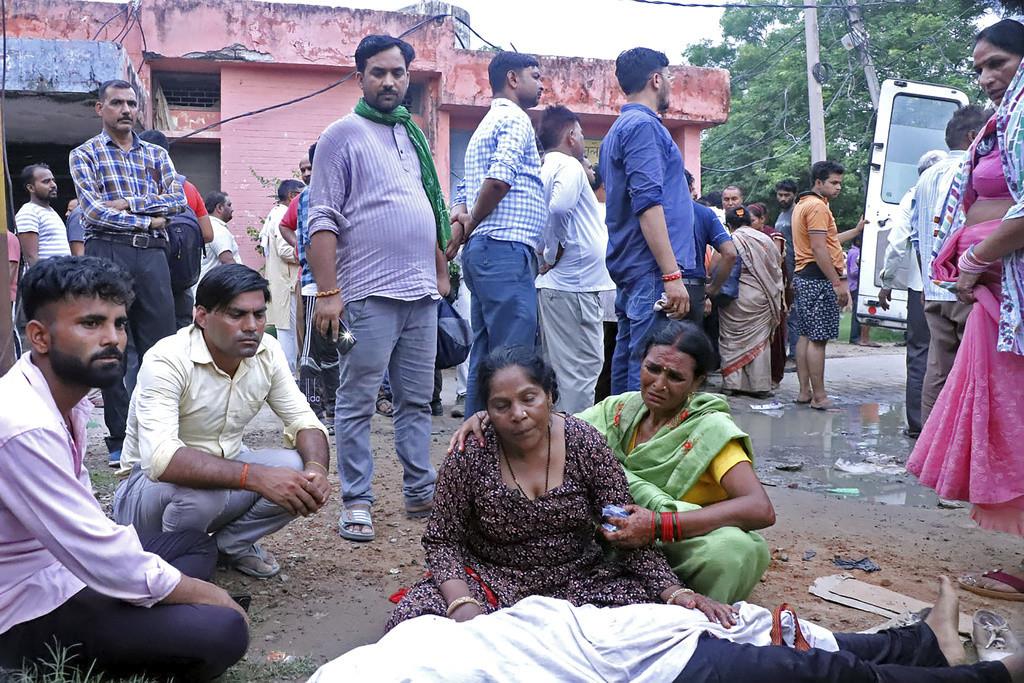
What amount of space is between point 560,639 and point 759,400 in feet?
19.3

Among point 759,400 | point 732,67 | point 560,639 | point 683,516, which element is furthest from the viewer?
point 732,67

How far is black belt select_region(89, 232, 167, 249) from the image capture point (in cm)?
498

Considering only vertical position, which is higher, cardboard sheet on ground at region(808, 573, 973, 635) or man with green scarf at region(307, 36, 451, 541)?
man with green scarf at region(307, 36, 451, 541)

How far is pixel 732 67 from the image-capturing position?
29.0 meters

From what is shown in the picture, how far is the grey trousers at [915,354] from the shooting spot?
20.6 feet

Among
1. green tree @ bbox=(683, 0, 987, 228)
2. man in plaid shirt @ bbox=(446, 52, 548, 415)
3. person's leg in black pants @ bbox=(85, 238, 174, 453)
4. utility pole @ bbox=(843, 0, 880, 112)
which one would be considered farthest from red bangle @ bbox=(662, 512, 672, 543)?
green tree @ bbox=(683, 0, 987, 228)

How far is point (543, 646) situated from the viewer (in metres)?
2.42

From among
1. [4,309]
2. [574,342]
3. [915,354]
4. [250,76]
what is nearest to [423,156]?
[574,342]

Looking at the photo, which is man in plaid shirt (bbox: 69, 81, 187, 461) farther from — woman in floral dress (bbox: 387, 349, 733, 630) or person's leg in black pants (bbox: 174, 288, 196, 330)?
woman in floral dress (bbox: 387, 349, 733, 630)

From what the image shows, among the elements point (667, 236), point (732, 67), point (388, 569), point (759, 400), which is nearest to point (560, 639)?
point (388, 569)

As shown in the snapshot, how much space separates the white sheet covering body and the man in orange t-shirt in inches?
196

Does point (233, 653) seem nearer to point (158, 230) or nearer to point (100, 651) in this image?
point (100, 651)

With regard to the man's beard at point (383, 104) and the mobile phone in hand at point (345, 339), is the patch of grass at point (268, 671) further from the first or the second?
the man's beard at point (383, 104)

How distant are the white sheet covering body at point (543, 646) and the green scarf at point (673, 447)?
0.59m
